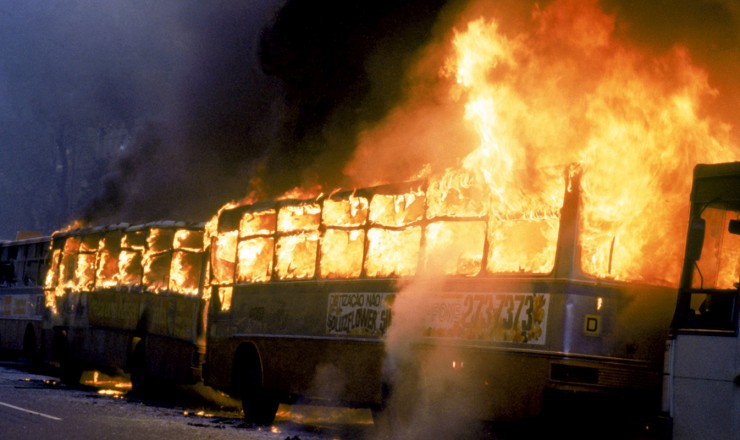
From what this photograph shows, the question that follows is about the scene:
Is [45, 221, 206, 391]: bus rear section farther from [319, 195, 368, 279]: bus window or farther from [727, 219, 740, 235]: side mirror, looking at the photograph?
[727, 219, 740, 235]: side mirror

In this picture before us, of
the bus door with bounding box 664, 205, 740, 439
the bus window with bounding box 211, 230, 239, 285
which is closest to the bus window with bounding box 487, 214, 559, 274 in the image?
the bus door with bounding box 664, 205, 740, 439

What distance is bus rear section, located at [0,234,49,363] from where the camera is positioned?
86.6ft

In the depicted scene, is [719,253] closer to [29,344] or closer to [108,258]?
[108,258]

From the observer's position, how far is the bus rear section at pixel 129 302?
733 inches

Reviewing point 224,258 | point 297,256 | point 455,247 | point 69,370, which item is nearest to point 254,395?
point 297,256

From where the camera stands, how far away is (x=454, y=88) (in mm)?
24062

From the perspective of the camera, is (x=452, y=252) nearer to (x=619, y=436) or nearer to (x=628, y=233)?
(x=628, y=233)

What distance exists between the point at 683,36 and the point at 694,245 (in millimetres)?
9387

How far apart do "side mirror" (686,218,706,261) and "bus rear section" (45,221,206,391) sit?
34.7ft

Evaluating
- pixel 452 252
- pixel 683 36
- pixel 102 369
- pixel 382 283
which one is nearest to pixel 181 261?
pixel 102 369

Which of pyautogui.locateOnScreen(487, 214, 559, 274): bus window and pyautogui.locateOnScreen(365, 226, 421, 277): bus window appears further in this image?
pyautogui.locateOnScreen(365, 226, 421, 277): bus window

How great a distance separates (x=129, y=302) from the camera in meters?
20.9

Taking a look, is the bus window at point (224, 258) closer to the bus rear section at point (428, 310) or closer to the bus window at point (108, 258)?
the bus rear section at point (428, 310)

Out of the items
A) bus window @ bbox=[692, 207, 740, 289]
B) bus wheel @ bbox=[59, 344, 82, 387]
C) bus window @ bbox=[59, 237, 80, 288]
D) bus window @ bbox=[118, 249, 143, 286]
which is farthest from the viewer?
bus window @ bbox=[59, 237, 80, 288]
